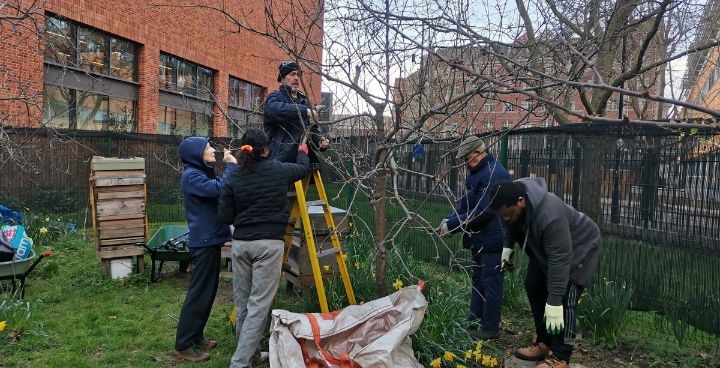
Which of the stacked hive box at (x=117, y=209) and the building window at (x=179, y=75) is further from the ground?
the building window at (x=179, y=75)

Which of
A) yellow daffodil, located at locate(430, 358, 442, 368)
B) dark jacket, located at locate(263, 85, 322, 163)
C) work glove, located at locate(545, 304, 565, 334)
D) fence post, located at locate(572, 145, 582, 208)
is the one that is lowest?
yellow daffodil, located at locate(430, 358, 442, 368)

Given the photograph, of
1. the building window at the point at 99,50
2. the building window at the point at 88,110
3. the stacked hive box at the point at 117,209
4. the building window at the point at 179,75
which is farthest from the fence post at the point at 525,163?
the building window at the point at 179,75

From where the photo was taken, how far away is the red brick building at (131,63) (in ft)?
41.2

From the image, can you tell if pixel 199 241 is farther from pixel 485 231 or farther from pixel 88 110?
pixel 88 110

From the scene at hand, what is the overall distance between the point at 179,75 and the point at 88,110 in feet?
16.0

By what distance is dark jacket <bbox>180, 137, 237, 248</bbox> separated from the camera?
14.4ft

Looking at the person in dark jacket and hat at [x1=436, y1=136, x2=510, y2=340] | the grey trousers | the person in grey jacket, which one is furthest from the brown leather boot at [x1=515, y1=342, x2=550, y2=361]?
the grey trousers

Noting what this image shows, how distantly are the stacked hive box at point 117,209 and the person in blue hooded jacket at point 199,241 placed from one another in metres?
2.71

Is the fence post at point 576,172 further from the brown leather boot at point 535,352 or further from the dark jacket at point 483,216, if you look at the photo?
the brown leather boot at point 535,352

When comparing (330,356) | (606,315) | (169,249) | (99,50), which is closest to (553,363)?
(606,315)

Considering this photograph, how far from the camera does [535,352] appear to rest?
4.34m

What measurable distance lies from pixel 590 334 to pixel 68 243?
7.99 meters

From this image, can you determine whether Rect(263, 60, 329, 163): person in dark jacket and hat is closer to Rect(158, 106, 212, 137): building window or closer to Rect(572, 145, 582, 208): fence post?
Rect(572, 145, 582, 208): fence post

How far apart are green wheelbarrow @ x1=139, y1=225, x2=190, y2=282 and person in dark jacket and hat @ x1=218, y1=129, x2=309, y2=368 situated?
259 cm
